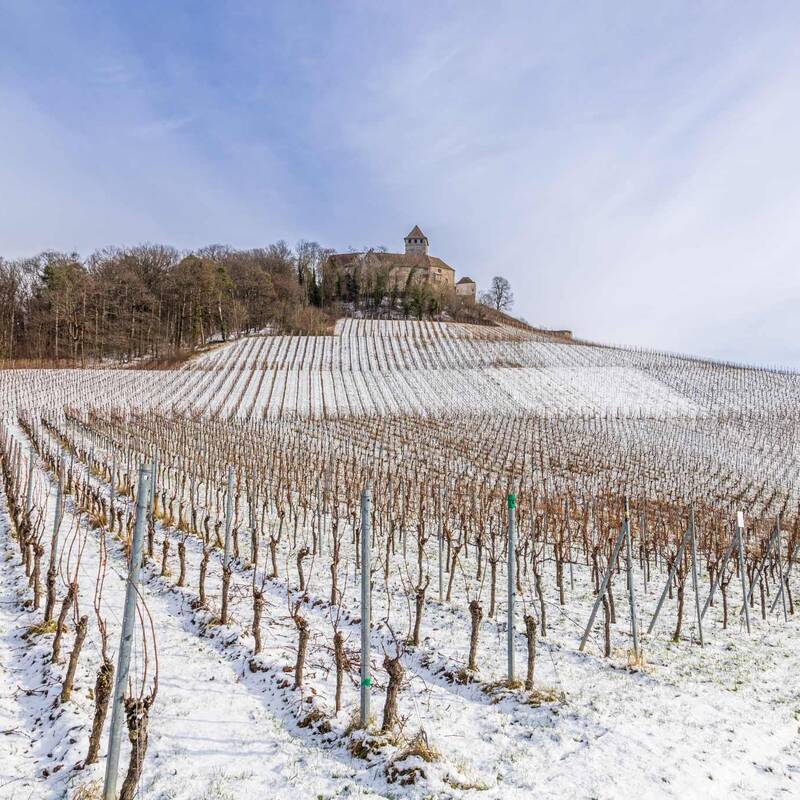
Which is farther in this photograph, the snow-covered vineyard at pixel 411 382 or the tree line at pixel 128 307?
the tree line at pixel 128 307

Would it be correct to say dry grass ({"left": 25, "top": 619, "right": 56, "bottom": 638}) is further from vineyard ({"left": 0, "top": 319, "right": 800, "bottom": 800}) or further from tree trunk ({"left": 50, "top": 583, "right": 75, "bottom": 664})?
tree trunk ({"left": 50, "top": 583, "right": 75, "bottom": 664})

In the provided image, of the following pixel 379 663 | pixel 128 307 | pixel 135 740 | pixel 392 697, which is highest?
pixel 128 307

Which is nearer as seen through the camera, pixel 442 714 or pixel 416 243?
pixel 442 714

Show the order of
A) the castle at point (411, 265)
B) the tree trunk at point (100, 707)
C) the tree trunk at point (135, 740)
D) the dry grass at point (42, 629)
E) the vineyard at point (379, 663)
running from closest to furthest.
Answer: the tree trunk at point (135, 740) → the tree trunk at point (100, 707) → the vineyard at point (379, 663) → the dry grass at point (42, 629) → the castle at point (411, 265)

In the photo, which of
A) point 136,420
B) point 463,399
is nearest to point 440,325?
point 463,399

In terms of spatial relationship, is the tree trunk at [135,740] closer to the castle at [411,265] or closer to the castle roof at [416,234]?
the castle at [411,265]

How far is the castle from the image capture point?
69.4 metres

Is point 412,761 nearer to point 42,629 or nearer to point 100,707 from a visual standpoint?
point 100,707

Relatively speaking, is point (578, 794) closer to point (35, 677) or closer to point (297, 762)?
point (297, 762)

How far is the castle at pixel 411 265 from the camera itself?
69.4m

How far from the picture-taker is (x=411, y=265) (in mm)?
75812

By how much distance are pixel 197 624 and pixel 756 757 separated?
17.4 ft

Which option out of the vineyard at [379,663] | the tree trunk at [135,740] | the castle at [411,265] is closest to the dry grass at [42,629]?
the vineyard at [379,663]

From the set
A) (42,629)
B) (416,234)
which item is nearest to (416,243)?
(416,234)
